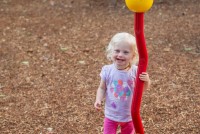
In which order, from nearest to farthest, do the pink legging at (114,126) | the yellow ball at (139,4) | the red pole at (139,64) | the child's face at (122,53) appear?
1. the yellow ball at (139,4)
2. the red pole at (139,64)
3. the child's face at (122,53)
4. the pink legging at (114,126)

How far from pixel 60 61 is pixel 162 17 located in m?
3.11

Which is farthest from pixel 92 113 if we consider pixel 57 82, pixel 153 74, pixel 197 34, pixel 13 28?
pixel 13 28

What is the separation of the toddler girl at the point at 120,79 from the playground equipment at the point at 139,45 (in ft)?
0.39

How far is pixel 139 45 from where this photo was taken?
268 cm

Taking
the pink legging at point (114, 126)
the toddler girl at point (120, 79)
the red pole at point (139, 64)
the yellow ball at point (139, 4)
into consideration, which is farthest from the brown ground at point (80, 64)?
the yellow ball at point (139, 4)

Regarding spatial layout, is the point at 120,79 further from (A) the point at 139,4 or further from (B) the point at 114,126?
(A) the point at 139,4

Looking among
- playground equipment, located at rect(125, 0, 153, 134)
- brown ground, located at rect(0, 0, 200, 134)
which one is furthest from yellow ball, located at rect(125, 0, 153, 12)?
brown ground, located at rect(0, 0, 200, 134)

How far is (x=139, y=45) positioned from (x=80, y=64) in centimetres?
360

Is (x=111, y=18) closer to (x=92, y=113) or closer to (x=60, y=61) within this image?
(x=60, y=61)

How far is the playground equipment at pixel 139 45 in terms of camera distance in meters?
2.52

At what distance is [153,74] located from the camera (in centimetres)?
576

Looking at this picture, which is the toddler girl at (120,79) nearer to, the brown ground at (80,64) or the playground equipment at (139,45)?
the playground equipment at (139,45)

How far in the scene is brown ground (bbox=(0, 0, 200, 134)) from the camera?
4.52 meters

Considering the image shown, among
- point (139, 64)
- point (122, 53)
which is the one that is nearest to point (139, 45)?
point (139, 64)
